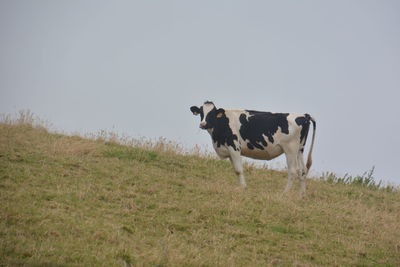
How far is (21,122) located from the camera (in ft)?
72.7

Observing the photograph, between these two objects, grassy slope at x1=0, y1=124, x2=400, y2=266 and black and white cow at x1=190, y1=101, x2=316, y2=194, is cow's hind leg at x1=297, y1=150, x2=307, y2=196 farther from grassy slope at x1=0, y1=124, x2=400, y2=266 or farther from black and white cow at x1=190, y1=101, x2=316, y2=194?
grassy slope at x1=0, y1=124, x2=400, y2=266

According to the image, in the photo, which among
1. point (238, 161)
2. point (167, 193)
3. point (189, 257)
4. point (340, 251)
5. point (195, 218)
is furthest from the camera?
point (238, 161)

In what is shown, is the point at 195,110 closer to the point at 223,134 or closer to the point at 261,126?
the point at 223,134

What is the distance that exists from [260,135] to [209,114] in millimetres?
1722

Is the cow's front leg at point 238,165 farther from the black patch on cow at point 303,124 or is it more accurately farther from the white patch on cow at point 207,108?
the black patch on cow at point 303,124

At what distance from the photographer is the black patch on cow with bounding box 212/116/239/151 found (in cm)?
1781

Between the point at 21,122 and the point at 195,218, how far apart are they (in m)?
11.6

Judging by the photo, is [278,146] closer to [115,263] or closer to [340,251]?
[340,251]

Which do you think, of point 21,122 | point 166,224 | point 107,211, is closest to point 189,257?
point 166,224

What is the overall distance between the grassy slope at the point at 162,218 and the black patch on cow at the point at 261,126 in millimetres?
1304

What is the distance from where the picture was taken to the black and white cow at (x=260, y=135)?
1742 cm

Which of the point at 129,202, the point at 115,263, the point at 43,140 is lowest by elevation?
the point at 115,263

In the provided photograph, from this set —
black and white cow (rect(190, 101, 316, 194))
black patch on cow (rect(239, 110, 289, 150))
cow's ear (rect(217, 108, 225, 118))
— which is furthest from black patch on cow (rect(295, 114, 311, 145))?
Answer: cow's ear (rect(217, 108, 225, 118))

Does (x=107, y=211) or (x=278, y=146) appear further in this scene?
(x=278, y=146)
